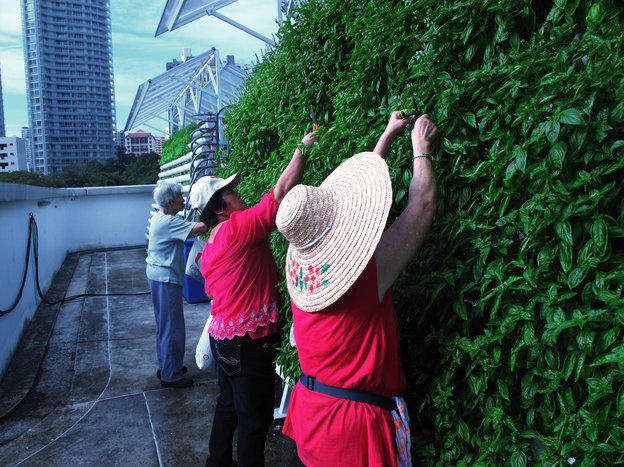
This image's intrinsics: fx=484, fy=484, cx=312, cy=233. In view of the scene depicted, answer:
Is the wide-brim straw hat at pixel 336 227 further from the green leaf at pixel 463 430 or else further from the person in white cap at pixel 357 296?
the green leaf at pixel 463 430

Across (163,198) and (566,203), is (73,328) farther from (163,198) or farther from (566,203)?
(566,203)

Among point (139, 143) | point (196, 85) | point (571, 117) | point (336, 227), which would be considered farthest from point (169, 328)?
point (139, 143)

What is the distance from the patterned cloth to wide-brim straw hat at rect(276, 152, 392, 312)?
1.66ft

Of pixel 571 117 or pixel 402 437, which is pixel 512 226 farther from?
pixel 402 437

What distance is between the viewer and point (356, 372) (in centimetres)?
180

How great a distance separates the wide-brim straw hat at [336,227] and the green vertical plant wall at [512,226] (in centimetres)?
26

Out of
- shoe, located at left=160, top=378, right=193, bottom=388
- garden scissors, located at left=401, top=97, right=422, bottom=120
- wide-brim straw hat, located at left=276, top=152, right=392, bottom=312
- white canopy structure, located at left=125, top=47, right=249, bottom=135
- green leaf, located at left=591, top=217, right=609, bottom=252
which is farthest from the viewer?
white canopy structure, located at left=125, top=47, right=249, bottom=135

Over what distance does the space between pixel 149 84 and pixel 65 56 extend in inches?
1743

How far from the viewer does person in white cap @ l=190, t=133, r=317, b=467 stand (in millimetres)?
2766

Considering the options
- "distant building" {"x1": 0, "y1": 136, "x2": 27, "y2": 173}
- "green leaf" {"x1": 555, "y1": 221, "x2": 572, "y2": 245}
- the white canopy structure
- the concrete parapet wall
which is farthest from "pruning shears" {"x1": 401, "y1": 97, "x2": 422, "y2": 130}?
"distant building" {"x1": 0, "y1": 136, "x2": 27, "y2": 173}

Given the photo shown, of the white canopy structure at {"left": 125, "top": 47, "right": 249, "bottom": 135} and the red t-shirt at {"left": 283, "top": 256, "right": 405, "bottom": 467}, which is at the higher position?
the white canopy structure at {"left": 125, "top": 47, "right": 249, "bottom": 135}

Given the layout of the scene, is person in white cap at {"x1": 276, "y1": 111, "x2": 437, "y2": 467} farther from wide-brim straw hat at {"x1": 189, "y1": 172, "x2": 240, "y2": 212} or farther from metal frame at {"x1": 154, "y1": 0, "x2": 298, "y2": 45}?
metal frame at {"x1": 154, "y1": 0, "x2": 298, "y2": 45}

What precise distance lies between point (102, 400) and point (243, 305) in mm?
2833

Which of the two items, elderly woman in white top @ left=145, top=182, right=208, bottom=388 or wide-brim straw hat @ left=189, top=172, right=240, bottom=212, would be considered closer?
wide-brim straw hat @ left=189, top=172, right=240, bottom=212
